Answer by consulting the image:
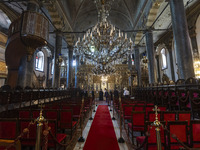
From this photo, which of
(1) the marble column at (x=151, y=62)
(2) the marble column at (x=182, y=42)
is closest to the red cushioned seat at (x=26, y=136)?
(2) the marble column at (x=182, y=42)

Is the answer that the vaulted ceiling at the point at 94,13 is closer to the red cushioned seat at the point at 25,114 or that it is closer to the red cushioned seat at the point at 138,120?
the red cushioned seat at the point at 25,114

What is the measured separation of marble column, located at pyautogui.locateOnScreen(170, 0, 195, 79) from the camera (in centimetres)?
503

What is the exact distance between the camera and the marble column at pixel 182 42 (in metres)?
5.03

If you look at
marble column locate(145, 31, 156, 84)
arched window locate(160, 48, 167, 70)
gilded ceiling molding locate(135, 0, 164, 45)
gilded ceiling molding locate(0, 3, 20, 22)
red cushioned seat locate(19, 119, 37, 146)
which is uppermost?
gilded ceiling molding locate(0, 3, 20, 22)

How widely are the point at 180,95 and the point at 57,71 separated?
28.5 feet

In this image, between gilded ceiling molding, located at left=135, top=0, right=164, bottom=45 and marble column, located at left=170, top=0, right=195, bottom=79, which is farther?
gilded ceiling molding, located at left=135, top=0, right=164, bottom=45

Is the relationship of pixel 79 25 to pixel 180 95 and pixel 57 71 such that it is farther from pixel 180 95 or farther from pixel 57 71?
pixel 180 95

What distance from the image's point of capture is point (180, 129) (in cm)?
163

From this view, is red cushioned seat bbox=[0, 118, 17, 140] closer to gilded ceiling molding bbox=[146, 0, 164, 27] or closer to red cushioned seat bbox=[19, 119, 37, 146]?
red cushioned seat bbox=[19, 119, 37, 146]

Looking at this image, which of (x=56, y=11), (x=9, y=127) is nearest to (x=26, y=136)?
(x=9, y=127)

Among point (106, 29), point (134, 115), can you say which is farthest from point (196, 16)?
point (134, 115)

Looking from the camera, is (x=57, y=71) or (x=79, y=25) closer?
(x=57, y=71)

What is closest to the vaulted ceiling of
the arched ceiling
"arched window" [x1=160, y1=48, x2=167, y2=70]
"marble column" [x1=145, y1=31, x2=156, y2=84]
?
the arched ceiling

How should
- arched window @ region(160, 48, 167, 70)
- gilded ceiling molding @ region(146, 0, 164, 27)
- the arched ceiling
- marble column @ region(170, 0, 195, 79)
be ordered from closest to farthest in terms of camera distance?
1. marble column @ region(170, 0, 195, 79)
2. gilded ceiling molding @ region(146, 0, 164, 27)
3. the arched ceiling
4. arched window @ region(160, 48, 167, 70)
